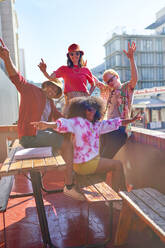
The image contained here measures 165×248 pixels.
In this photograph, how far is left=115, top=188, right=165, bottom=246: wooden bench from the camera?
1713 mm

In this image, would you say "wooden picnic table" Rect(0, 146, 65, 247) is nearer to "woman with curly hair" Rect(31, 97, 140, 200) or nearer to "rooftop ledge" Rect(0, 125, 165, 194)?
"woman with curly hair" Rect(31, 97, 140, 200)

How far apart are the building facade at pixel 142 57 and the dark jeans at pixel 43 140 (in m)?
53.6

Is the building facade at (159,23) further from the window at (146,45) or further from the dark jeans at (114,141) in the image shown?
the dark jeans at (114,141)

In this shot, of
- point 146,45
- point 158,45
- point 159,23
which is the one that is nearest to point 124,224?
point 146,45

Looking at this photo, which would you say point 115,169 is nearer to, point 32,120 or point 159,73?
point 32,120

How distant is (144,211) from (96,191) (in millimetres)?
518

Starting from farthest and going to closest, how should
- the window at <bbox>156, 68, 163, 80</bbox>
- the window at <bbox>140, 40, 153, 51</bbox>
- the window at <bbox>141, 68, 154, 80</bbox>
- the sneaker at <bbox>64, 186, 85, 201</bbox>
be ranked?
the window at <bbox>156, 68, 163, 80</bbox> → the window at <bbox>141, 68, 154, 80</bbox> → the window at <bbox>140, 40, 153, 51</bbox> → the sneaker at <bbox>64, 186, 85, 201</bbox>

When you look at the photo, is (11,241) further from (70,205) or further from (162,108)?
(162,108)

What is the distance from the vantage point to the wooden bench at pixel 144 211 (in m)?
1.71

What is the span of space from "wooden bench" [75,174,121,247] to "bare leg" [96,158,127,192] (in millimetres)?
155

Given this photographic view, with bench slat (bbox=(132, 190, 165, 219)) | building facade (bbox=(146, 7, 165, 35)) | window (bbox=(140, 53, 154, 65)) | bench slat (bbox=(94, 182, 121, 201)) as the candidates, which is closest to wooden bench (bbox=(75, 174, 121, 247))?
bench slat (bbox=(94, 182, 121, 201))

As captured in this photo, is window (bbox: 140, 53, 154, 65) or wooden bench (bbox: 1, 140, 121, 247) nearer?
wooden bench (bbox: 1, 140, 121, 247)

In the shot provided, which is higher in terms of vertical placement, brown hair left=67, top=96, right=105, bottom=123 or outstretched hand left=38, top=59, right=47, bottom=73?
outstretched hand left=38, top=59, right=47, bottom=73

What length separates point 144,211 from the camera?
1.90 meters
